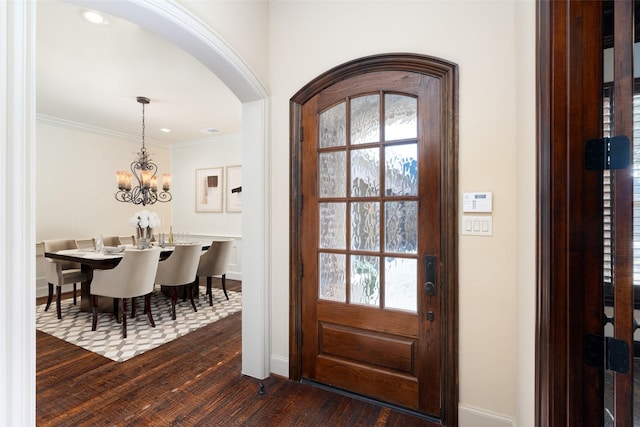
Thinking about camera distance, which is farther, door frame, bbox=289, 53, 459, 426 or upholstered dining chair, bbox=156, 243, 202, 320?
upholstered dining chair, bbox=156, 243, 202, 320

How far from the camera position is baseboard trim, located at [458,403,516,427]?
167 cm

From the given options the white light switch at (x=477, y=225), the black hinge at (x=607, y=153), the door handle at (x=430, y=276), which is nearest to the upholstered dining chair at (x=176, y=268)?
the door handle at (x=430, y=276)

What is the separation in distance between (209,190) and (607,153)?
235 inches

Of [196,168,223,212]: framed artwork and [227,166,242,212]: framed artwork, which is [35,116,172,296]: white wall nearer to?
[196,168,223,212]: framed artwork

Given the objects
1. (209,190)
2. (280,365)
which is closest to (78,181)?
(209,190)

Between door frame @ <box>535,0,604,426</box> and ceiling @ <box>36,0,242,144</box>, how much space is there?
2.81 metres

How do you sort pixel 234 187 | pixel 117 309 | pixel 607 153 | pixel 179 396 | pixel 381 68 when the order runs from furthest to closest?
1. pixel 234 187
2. pixel 117 309
3. pixel 179 396
4. pixel 381 68
5. pixel 607 153

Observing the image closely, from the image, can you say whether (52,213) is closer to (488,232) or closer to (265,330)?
(265,330)

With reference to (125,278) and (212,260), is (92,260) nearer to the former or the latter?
(125,278)

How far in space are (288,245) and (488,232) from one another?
1329mm

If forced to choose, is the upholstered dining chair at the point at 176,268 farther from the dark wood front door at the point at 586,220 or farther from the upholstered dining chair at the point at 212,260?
the dark wood front door at the point at 586,220

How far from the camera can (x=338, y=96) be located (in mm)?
2107

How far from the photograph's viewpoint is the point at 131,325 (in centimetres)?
350

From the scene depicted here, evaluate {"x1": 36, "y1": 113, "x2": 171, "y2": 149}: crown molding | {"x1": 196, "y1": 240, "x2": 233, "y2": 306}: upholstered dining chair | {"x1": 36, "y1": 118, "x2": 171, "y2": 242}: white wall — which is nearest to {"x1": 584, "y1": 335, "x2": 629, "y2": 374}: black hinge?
{"x1": 196, "y1": 240, "x2": 233, "y2": 306}: upholstered dining chair
